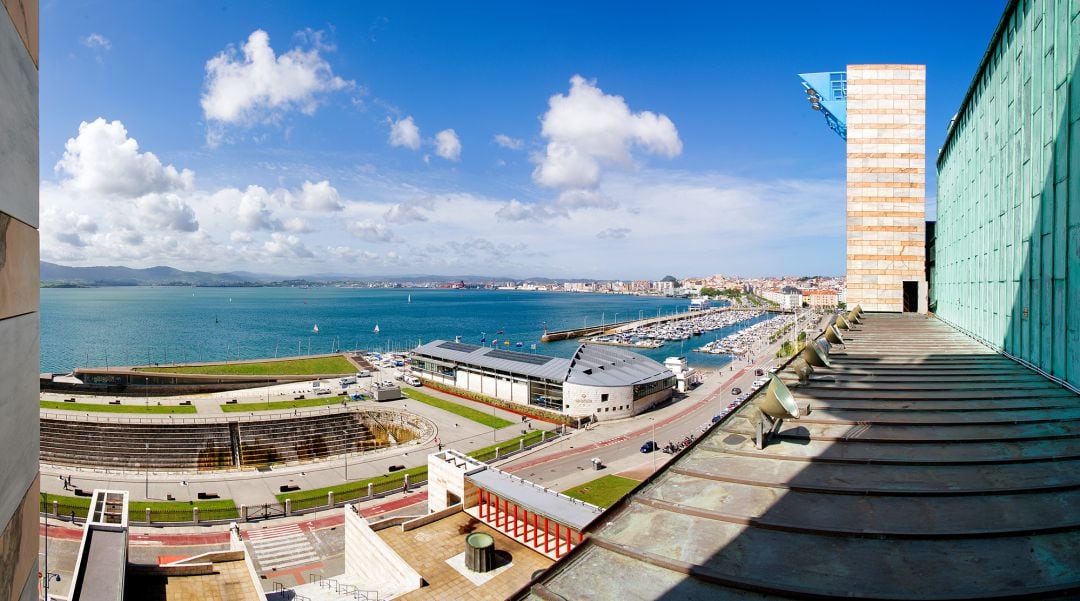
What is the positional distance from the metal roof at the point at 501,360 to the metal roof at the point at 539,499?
1023 inches

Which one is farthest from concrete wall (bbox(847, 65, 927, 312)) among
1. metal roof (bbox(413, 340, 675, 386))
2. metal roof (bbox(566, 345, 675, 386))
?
metal roof (bbox(413, 340, 675, 386))

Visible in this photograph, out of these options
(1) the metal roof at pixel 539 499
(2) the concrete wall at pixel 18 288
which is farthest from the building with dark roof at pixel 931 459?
(1) the metal roof at pixel 539 499

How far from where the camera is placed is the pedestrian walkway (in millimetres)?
24872

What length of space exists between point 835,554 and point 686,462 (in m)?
2.39

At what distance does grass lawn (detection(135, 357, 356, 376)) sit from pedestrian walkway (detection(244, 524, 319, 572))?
41283 millimetres

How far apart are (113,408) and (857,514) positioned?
58018mm

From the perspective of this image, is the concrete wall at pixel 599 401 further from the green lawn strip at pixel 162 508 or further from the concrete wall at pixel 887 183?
the green lawn strip at pixel 162 508

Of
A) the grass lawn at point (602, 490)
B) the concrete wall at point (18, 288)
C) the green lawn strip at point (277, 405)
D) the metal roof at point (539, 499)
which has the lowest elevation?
the grass lawn at point (602, 490)

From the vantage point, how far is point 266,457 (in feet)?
139

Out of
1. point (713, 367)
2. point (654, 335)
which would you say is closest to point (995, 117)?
point (713, 367)

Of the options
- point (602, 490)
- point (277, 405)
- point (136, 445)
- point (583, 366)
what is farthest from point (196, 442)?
point (583, 366)

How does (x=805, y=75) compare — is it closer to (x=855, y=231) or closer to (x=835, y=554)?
(x=855, y=231)

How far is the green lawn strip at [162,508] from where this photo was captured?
28688 millimetres

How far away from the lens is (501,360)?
183ft
